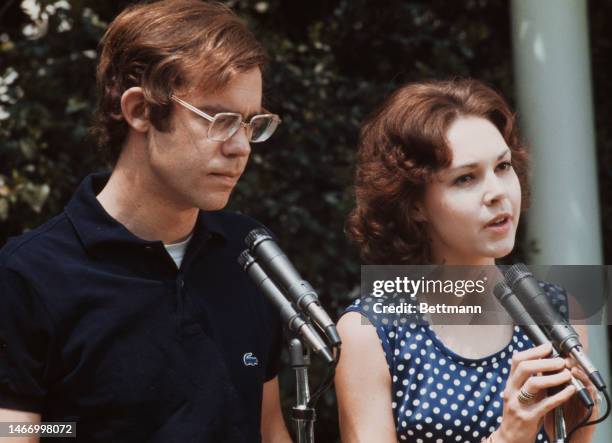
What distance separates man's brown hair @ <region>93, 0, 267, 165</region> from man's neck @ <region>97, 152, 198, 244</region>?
0.41 feet

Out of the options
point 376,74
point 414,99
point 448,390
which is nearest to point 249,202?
point 376,74

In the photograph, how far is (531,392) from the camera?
2.03m

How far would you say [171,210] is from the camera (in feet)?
7.85

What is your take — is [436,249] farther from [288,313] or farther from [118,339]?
[118,339]

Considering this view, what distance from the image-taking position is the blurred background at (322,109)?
12.8 ft

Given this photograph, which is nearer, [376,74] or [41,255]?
[41,255]

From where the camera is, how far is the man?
221 centimetres

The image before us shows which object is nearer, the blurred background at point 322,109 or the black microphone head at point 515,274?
the black microphone head at point 515,274

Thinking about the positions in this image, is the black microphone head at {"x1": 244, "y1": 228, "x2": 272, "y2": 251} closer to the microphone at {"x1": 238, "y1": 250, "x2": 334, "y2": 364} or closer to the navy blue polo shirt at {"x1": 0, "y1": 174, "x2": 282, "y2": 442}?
the microphone at {"x1": 238, "y1": 250, "x2": 334, "y2": 364}

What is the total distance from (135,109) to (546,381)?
113 centimetres

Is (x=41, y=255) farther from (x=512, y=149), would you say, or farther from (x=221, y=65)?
(x=512, y=149)

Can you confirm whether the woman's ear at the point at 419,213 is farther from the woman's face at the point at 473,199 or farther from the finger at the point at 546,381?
the finger at the point at 546,381

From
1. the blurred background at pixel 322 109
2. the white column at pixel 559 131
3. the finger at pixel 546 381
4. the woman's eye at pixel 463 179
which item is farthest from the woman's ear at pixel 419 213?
the white column at pixel 559 131

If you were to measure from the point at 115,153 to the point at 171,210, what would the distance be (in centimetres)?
24
